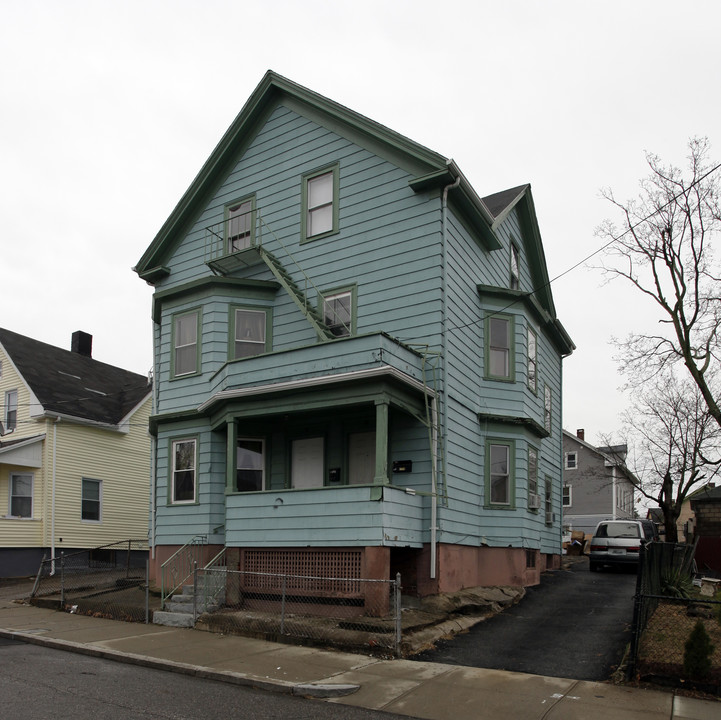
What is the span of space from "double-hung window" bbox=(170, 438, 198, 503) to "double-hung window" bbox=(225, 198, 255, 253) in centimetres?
532

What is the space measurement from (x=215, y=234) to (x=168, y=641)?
10.6m

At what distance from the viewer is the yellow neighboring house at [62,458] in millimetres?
24969

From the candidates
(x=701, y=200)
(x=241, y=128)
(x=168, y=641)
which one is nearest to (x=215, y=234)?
(x=241, y=128)

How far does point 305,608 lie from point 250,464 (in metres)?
4.48

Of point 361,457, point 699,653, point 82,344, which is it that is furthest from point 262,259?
point 82,344

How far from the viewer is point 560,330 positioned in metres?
23.9

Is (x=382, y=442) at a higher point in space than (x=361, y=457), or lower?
higher

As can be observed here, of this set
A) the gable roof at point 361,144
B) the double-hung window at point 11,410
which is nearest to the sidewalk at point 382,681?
the gable roof at point 361,144

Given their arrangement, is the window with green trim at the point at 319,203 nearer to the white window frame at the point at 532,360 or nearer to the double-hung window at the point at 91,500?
the white window frame at the point at 532,360

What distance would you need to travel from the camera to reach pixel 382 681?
1009 cm

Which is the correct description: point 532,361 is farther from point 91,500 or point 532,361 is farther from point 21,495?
point 21,495

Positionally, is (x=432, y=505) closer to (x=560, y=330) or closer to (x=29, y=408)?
(x=560, y=330)

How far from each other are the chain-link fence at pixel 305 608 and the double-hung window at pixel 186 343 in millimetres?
5507

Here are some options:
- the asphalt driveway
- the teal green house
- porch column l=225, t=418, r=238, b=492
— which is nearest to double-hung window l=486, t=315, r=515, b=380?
the teal green house
